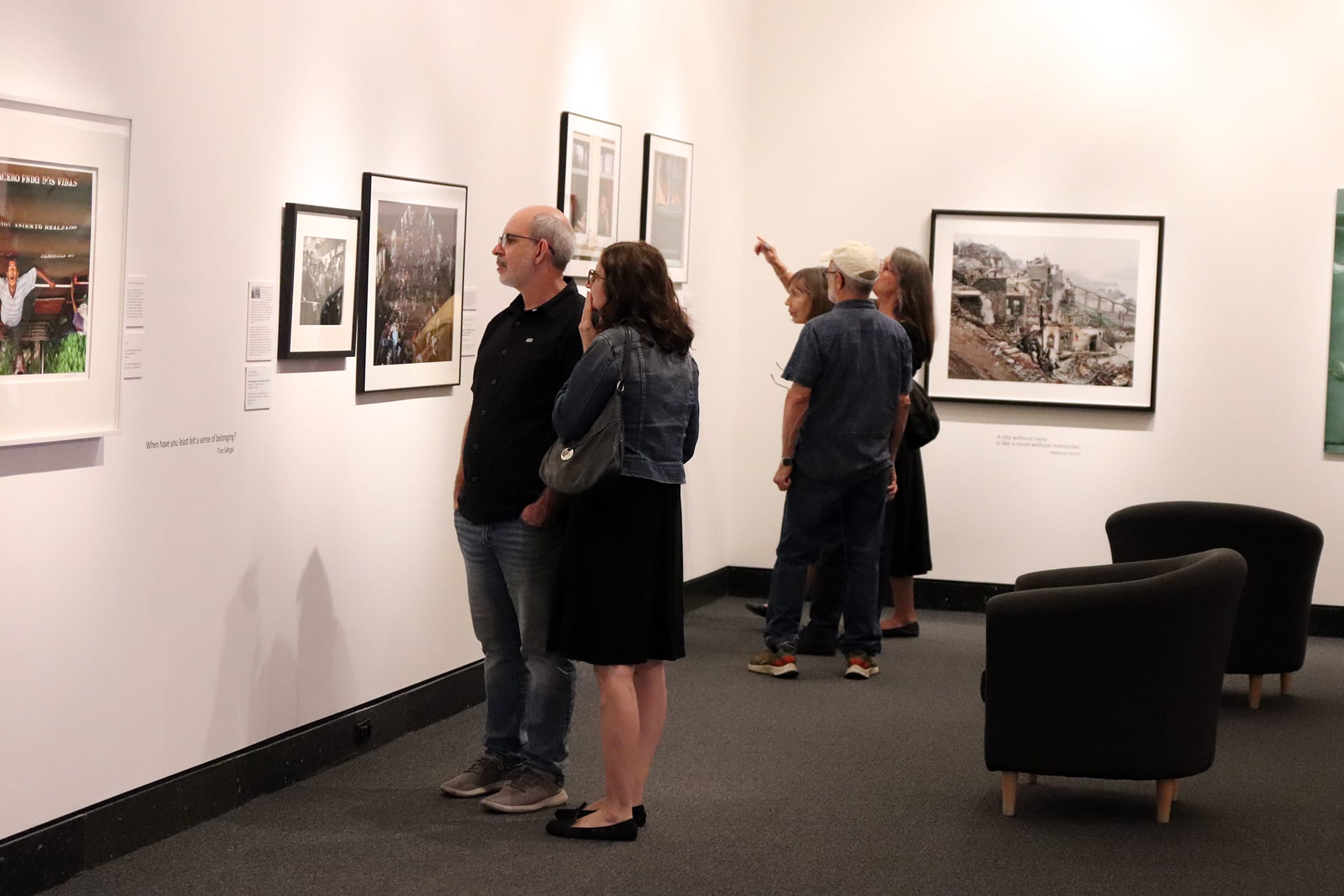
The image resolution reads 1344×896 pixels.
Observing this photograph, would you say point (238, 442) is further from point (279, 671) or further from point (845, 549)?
point (845, 549)

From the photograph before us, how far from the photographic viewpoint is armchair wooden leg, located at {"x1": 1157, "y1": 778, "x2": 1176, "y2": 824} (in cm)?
504

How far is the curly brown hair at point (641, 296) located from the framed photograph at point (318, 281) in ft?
3.77

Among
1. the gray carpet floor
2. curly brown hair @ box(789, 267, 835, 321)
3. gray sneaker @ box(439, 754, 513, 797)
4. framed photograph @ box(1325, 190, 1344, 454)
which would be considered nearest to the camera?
the gray carpet floor

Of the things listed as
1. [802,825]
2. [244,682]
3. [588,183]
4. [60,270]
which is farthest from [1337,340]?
[60,270]

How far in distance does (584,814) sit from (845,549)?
2.84m

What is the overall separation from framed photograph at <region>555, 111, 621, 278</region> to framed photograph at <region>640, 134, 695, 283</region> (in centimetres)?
37

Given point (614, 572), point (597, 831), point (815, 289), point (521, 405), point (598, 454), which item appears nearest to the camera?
point (598, 454)

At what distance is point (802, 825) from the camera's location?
4898 millimetres

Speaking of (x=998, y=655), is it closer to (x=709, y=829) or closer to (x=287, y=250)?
(x=709, y=829)

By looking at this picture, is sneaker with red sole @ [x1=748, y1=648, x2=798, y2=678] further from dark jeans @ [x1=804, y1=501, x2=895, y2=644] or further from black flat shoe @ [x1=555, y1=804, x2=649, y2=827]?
black flat shoe @ [x1=555, y1=804, x2=649, y2=827]

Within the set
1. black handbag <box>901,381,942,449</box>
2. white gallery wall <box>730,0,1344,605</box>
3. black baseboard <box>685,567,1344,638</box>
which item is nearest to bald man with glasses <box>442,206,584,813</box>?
black handbag <box>901,381,942,449</box>

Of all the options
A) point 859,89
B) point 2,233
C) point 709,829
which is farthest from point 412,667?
point 859,89

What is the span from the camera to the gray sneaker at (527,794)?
15.9ft

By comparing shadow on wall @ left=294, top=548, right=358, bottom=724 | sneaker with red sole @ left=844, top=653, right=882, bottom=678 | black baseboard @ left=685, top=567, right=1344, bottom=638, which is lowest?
sneaker with red sole @ left=844, top=653, right=882, bottom=678
